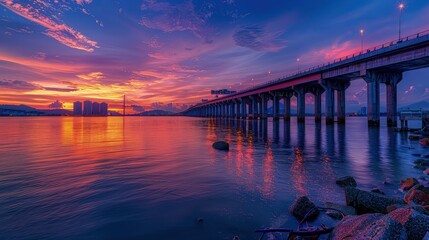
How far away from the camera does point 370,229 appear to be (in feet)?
12.7

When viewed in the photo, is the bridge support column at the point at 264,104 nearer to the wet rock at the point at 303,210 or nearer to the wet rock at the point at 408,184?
the wet rock at the point at 408,184

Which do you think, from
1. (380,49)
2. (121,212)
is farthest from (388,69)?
(121,212)

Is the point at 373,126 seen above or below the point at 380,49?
below

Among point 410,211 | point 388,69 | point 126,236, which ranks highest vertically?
point 388,69

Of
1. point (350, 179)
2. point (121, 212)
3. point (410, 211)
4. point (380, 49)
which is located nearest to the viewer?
point (410, 211)

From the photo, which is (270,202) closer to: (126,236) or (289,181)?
(289,181)

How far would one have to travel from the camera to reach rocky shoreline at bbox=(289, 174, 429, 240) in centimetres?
365

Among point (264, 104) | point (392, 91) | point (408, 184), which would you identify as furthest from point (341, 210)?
point (264, 104)

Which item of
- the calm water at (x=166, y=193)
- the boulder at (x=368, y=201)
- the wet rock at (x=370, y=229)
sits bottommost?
the calm water at (x=166, y=193)

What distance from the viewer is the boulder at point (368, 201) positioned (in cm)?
671

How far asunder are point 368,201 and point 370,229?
3.82 meters

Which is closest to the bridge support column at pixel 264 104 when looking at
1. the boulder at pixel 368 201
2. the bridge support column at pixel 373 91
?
the bridge support column at pixel 373 91

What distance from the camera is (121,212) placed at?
7.39m

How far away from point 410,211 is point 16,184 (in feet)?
49.0
